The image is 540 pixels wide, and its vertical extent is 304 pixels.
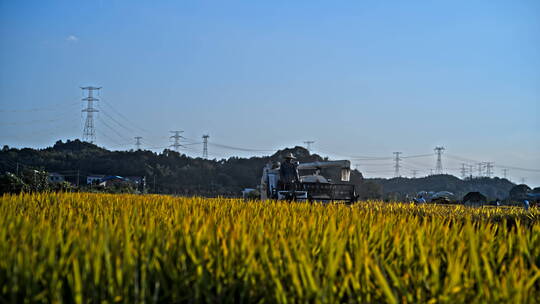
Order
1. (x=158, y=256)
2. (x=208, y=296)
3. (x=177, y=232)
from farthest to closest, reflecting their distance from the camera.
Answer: (x=177, y=232)
(x=158, y=256)
(x=208, y=296)

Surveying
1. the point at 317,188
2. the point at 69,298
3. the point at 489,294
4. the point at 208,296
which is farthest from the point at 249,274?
the point at 317,188

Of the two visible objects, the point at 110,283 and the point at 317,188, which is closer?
the point at 110,283

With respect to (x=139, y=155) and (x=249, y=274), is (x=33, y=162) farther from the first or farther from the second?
(x=249, y=274)

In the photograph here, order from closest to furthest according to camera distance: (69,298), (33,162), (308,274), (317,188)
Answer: (308,274)
(69,298)
(317,188)
(33,162)

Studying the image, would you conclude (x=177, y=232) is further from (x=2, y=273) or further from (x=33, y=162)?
(x=33, y=162)

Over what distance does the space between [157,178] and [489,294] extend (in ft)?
259

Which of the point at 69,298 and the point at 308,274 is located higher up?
the point at 308,274

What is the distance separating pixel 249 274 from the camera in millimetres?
3295

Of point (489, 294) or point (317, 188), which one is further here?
point (317, 188)

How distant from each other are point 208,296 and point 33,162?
3052 inches

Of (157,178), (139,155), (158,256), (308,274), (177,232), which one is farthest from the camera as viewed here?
(139,155)

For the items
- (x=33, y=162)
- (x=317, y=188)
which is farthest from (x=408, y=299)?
(x=33, y=162)

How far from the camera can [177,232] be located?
177 inches

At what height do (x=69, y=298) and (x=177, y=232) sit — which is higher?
(x=177, y=232)
